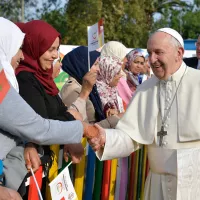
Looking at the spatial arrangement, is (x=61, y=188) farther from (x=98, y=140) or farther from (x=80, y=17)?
(x=80, y=17)

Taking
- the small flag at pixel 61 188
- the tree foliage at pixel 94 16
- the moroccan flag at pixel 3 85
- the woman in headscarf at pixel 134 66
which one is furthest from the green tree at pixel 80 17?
the moroccan flag at pixel 3 85

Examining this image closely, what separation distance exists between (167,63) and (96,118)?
5.08ft

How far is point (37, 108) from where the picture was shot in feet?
9.91

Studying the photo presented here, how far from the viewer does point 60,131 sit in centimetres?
270

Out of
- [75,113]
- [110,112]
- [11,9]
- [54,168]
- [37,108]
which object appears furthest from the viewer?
[11,9]

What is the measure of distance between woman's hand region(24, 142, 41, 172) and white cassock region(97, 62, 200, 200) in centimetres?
68

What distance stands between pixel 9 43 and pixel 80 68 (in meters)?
2.18

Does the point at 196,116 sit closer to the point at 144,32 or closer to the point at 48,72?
the point at 48,72

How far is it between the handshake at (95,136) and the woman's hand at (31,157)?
44 centimetres

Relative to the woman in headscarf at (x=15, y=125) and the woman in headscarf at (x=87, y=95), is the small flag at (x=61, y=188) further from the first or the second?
the woman in headscarf at (x=87, y=95)

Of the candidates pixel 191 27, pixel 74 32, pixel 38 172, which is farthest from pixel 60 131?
pixel 191 27

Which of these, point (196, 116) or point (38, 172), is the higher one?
point (196, 116)

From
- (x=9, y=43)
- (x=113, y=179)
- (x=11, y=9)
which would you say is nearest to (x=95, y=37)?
(x=113, y=179)

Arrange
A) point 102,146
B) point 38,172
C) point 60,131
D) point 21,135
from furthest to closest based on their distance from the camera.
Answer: point 102,146, point 38,172, point 60,131, point 21,135
